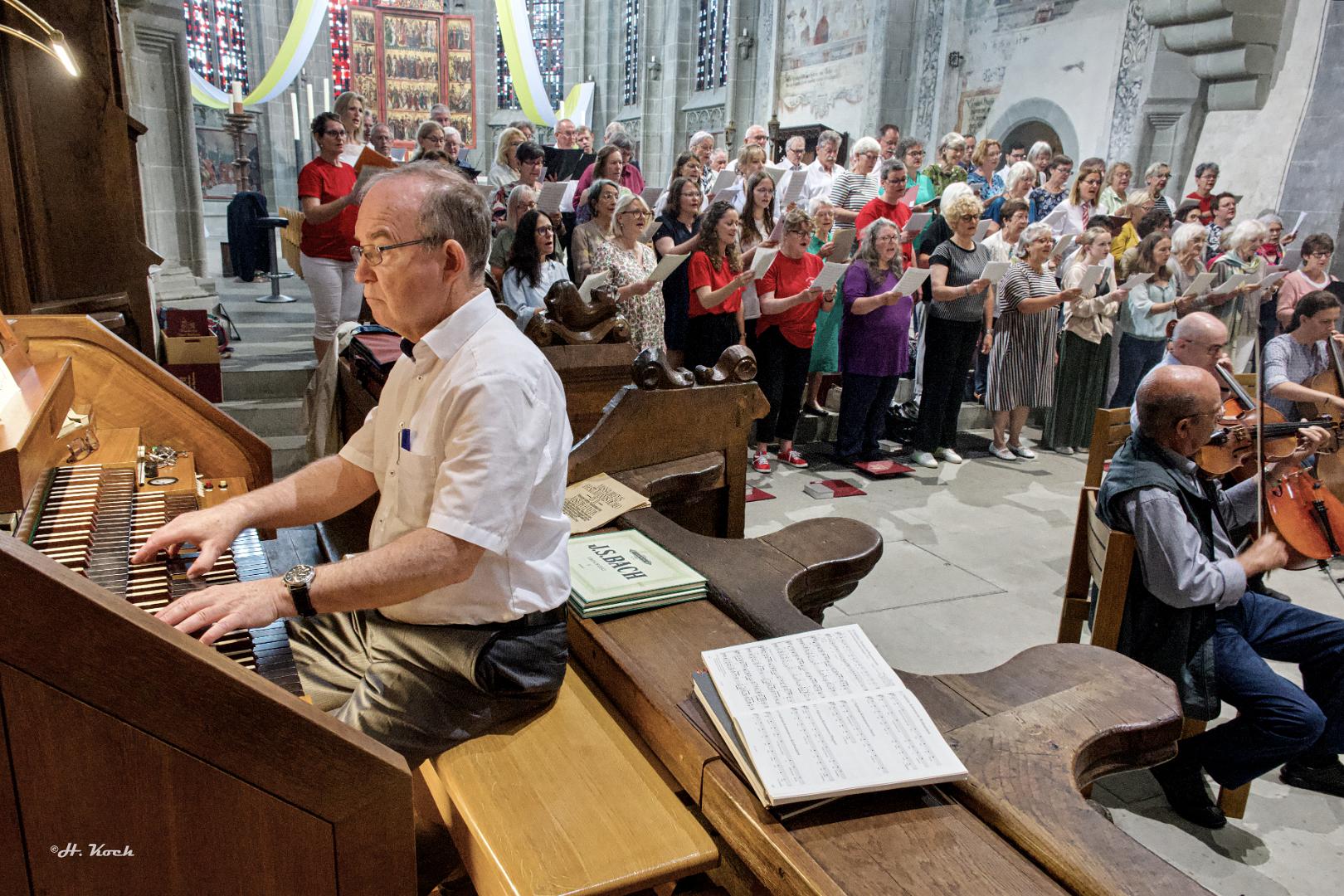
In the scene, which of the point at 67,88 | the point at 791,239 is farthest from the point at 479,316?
the point at 791,239

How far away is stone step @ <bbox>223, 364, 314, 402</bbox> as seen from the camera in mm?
5742

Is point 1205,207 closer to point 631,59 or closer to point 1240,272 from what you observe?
point 1240,272

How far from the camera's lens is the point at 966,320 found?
575 cm

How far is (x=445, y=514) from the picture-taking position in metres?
1.40

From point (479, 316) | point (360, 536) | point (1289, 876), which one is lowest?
→ point (1289, 876)

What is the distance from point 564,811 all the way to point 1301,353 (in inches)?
199

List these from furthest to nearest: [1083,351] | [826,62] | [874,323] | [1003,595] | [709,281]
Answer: [826,62]
[1083,351]
[874,323]
[709,281]
[1003,595]

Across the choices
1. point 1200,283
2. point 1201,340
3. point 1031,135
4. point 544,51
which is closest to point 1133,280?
point 1200,283

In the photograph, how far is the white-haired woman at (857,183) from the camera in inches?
286

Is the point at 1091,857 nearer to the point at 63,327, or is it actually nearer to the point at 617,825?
the point at 617,825

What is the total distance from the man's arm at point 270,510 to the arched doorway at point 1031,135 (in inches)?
459

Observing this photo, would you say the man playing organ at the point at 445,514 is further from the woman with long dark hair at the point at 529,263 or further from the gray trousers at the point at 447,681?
the woman with long dark hair at the point at 529,263

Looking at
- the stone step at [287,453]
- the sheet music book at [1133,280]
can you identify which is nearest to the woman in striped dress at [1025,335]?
the sheet music book at [1133,280]

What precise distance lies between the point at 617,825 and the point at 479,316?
33.6 inches
